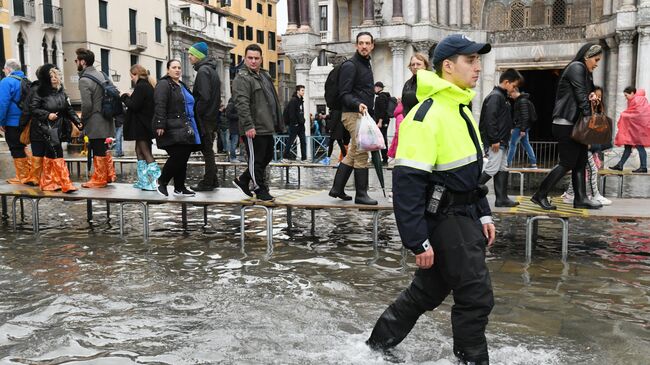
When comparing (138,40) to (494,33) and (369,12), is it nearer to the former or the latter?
(369,12)

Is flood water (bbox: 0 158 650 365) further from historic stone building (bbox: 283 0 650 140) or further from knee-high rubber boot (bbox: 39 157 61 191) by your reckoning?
historic stone building (bbox: 283 0 650 140)

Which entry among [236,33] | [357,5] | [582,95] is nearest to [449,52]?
[582,95]

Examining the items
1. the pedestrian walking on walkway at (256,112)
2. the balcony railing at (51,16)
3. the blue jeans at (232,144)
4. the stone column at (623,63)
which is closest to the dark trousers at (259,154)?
the pedestrian walking on walkway at (256,112)

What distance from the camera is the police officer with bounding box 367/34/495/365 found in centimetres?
379

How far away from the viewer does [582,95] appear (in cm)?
762

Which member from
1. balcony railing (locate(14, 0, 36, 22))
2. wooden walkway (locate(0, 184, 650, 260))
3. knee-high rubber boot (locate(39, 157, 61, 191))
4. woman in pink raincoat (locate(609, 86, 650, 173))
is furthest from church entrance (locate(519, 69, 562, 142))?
balcony railing (locate(14, 0, 36, 22))

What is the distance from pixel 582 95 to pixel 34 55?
117 ft

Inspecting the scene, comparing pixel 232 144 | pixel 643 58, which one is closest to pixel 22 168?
pixel 232 144

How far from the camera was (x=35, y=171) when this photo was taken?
10.1 m

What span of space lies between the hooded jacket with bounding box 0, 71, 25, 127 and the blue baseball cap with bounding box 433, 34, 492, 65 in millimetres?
7949

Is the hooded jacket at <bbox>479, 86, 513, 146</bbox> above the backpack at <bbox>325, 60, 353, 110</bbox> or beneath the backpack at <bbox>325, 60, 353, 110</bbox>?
beneath

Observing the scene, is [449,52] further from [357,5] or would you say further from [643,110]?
[357,5]

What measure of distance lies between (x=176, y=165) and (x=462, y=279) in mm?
6238

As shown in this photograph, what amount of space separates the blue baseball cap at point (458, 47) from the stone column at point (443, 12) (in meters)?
20.7
